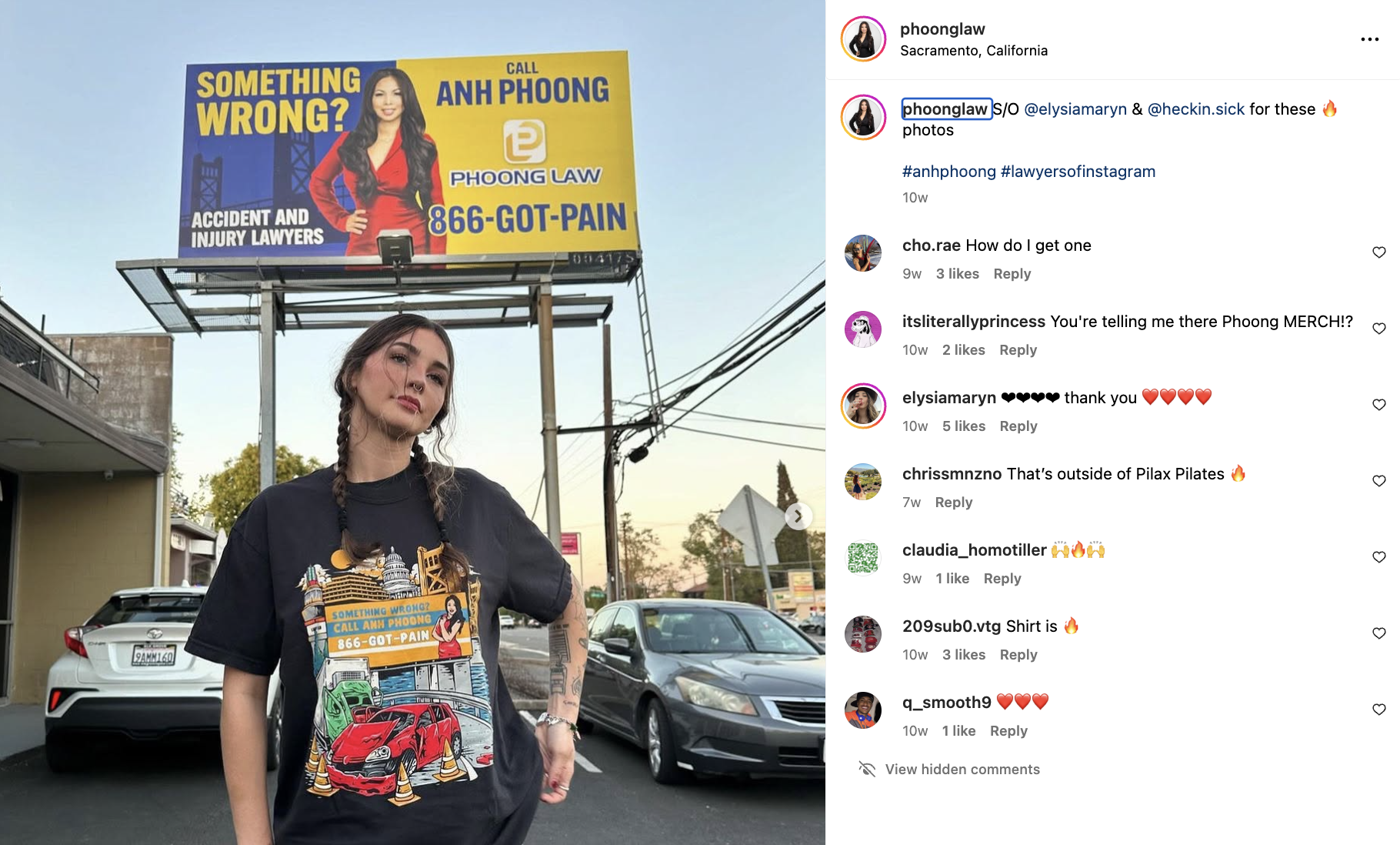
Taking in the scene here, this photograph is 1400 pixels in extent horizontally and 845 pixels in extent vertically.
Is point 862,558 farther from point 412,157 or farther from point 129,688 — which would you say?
point 412,157

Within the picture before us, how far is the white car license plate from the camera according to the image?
803cm

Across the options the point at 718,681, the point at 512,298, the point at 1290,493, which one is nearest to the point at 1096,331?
the point at 1290,493

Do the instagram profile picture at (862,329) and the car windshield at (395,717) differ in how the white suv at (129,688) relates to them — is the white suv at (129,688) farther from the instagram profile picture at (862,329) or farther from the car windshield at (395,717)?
the instagram profile picture at (862,329)

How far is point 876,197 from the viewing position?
2.30m

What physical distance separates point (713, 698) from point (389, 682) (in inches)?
223

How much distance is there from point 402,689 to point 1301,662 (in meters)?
1.69

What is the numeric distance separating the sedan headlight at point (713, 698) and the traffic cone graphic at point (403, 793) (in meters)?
5.40

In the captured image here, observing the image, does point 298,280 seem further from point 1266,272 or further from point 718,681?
point 1266,272

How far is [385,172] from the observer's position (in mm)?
14250

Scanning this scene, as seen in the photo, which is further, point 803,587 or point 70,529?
point 803,587

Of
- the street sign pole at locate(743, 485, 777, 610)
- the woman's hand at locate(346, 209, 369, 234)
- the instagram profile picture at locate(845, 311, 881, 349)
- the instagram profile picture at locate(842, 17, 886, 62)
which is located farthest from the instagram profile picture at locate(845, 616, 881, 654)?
the woman's hand at locate(346, 209, 369, 234)

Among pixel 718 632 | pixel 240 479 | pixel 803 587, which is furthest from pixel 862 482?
pixel 803 587

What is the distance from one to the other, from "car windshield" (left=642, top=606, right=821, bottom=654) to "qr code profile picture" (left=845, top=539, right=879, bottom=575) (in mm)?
6441

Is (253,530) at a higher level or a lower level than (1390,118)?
lower
